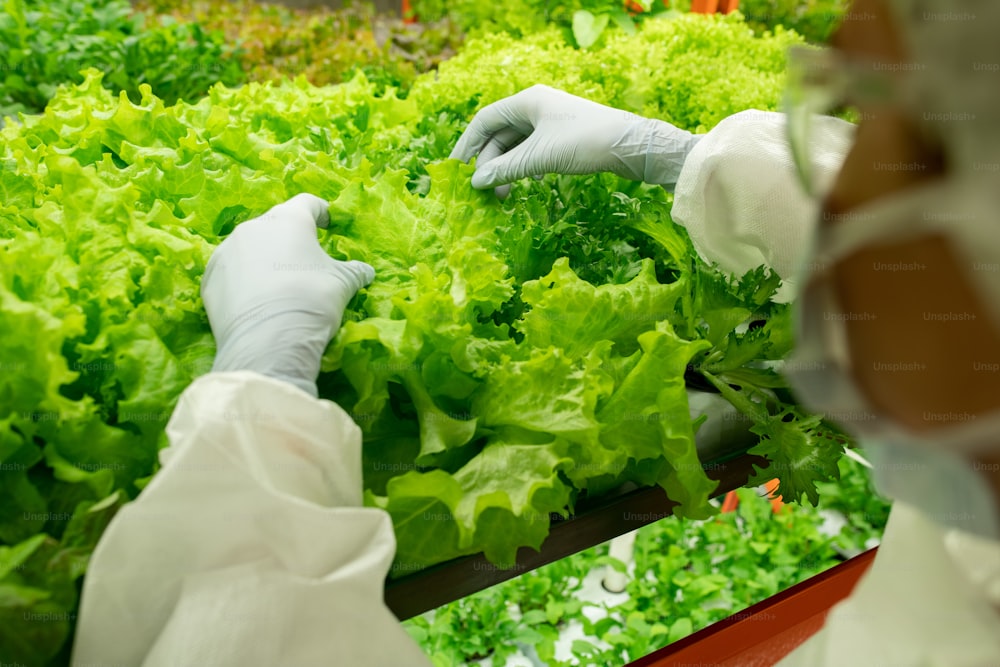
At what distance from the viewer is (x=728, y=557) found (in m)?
2.65

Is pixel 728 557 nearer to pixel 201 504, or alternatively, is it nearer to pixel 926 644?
pixel 926 644

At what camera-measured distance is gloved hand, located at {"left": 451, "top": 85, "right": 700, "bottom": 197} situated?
155cm

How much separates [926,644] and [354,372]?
0.75 metres

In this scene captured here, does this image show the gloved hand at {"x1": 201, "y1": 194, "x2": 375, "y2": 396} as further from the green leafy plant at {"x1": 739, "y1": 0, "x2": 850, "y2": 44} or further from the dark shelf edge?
the green leafy plant at {"x1": 739, "y1": 0, "x2": 850, "y2": 44}

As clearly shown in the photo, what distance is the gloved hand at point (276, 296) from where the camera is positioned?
39.4 inches

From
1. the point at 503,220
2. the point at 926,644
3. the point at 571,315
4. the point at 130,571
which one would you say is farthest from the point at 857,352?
the point at 503,220

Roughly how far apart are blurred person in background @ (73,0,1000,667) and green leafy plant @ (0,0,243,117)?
63.8 inches

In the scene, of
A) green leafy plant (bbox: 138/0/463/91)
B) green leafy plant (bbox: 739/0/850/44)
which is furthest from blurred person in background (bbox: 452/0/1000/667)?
→ green leafy plant (bbox: 739/0/850/44)

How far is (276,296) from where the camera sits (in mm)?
1048

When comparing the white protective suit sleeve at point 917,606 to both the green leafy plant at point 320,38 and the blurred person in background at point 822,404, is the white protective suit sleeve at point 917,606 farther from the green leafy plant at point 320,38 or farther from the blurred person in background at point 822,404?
the green leafy plant at point 320,38

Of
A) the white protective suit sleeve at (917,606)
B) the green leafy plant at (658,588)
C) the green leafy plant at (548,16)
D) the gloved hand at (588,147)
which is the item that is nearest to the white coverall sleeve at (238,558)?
the white protective suit sleeve at (917,606)

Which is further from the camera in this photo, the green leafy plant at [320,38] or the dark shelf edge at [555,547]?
the green leafy plant at [320,38]

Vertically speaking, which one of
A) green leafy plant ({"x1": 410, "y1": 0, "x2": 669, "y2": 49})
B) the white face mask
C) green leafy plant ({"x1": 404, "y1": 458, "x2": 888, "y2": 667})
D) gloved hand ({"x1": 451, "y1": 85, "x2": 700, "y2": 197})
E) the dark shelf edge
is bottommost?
green leafy plant ({"x1": 404, "y1": 458, "x2": 888, "y2": 667})

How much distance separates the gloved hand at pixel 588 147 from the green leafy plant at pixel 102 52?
1421 millimetres
